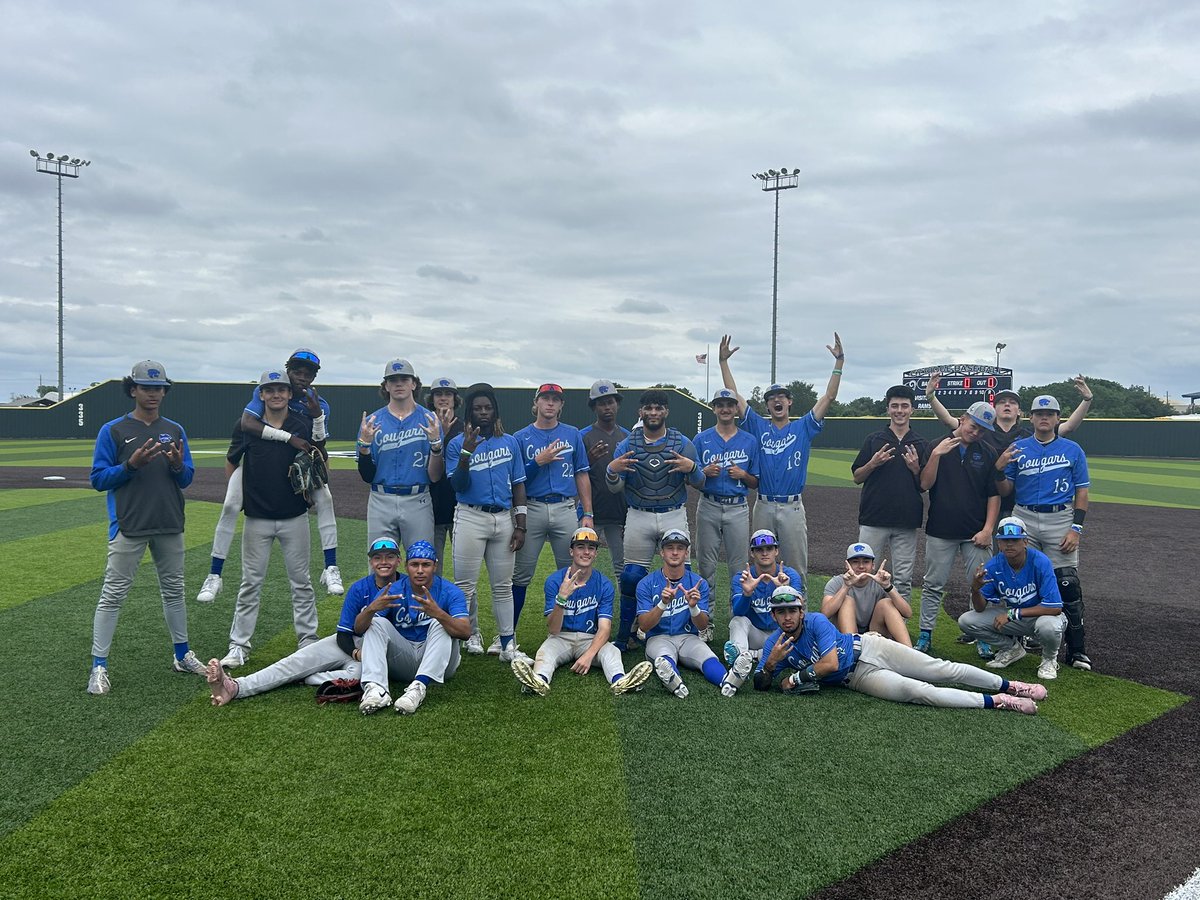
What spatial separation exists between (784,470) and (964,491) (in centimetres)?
161

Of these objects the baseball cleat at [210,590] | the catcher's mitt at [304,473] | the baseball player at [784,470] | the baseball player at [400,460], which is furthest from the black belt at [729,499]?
the baseball cleat at [210,590]

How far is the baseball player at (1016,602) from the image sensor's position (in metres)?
6.34

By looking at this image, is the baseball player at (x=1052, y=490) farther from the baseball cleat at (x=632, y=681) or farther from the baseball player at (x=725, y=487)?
the baseball cleat at (x=632, y=681)

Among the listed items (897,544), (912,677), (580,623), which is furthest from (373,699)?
(897,544)

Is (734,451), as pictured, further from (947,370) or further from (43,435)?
(43,435)

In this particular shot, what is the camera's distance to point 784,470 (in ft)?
23.6

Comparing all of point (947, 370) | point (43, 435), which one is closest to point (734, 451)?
point (947, 370)

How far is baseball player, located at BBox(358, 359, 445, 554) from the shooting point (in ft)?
20.6

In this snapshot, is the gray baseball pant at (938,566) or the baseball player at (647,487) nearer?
the baseball player at (647,487)

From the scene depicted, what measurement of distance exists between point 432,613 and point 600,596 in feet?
4.82

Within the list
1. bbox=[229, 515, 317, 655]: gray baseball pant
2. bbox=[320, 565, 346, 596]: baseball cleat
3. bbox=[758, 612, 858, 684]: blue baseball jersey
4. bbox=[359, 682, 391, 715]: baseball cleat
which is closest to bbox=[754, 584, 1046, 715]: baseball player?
bbox=[758, 612, 858, 684]: blue baseball jersey

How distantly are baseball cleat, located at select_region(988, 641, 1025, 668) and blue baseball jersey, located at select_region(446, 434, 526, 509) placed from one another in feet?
14.2

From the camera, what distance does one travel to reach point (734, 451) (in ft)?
23.6

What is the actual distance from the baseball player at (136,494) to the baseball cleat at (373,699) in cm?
182
